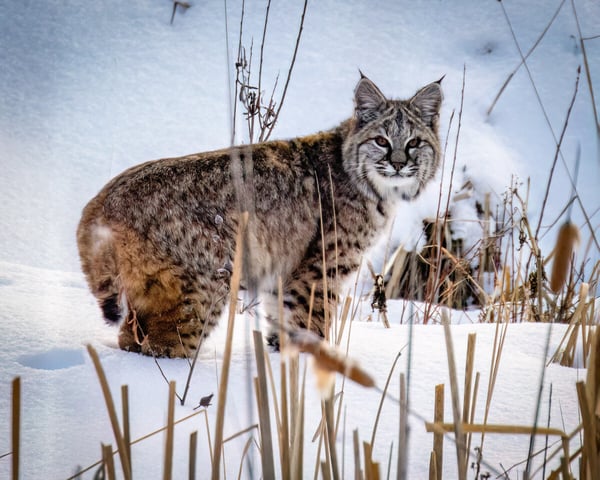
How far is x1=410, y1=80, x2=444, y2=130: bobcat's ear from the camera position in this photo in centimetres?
355

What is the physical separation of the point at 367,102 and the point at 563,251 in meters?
2.66

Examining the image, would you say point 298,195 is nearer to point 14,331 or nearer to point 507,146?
point 14,331

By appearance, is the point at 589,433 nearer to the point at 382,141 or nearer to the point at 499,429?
the point at 499,429

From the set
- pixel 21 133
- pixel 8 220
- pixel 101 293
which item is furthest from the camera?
pixel 21 133

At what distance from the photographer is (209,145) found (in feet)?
17.1

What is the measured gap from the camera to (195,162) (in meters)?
2.81

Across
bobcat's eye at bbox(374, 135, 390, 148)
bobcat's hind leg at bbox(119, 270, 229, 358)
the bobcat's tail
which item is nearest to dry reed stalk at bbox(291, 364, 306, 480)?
bobcat's hind leg at bbox(119, 270, 229, 358)

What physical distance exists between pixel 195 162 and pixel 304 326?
1.02 m

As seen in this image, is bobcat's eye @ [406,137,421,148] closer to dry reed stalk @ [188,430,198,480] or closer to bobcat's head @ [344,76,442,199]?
bobcat's head @ [344,76,442,199]

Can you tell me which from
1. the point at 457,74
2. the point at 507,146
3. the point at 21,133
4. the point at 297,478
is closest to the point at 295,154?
the point at 21,133

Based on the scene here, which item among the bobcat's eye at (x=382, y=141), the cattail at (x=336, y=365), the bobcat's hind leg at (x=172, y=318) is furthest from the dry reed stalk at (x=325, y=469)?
the bobcat's eye at (x=382, y=141)

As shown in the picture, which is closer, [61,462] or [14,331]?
[61,462]

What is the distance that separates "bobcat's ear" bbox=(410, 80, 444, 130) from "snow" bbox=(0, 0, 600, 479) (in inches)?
15.2

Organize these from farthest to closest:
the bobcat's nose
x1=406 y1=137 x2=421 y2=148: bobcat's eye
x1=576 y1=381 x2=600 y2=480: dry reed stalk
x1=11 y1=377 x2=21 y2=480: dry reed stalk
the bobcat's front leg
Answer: x1=406 y1=137 x2=421 y2=148: bobcat's eye, the bobcat's nose, the bobcat's front leg, x1=576 y1=381 x2=600 y2=480: dry reed stalk, x1=11 y1=377 x2=21 y2=480: dry reed stalk
